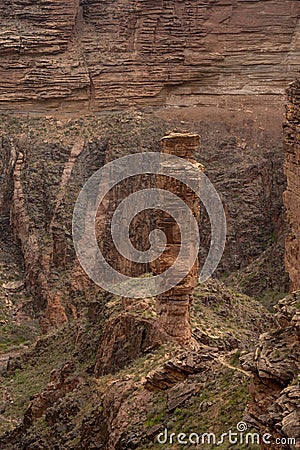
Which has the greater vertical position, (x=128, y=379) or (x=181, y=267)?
(x=181, y=267)

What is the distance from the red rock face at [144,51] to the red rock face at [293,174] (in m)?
44.2

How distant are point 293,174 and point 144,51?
47328 mm

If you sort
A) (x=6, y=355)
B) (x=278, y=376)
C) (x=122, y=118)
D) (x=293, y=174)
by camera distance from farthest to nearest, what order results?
(x=122, y=118)
(x=6, y=355)
(x=293, y=174)
(x=278, y=376)

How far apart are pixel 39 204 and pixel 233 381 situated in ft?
142

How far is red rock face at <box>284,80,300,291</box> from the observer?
94.3ft

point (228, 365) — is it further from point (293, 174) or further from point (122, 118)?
point (122, 118)

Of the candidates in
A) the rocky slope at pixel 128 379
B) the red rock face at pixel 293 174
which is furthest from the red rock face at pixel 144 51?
the red rock face at pixel 293 174

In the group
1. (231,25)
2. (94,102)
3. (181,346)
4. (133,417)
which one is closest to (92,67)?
(94,102)

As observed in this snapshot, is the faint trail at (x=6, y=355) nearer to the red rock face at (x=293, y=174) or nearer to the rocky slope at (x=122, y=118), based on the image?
the rocky slope at (x=122, y=118)

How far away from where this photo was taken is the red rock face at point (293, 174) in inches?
1132

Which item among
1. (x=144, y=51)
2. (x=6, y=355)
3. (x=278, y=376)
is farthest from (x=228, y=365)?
(x=144, y=51)

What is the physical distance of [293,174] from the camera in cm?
2916

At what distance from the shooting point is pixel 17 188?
69.8 metres

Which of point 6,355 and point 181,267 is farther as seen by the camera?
point 6,355
